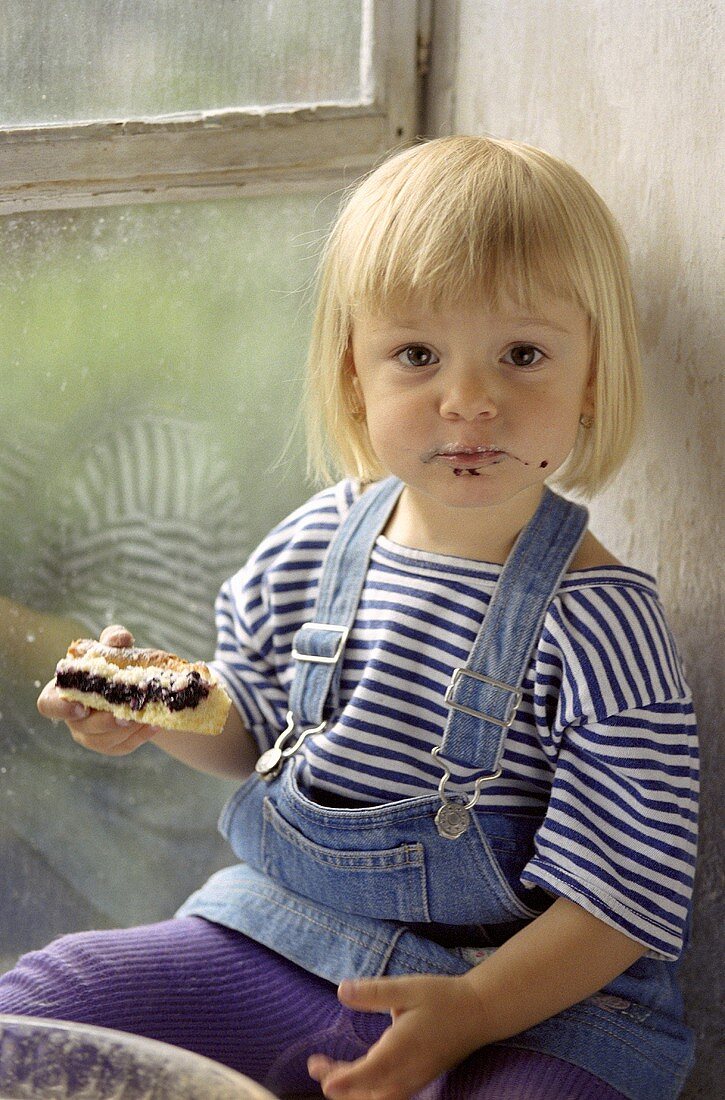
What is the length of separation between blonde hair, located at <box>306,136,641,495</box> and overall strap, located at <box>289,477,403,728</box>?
0.12m

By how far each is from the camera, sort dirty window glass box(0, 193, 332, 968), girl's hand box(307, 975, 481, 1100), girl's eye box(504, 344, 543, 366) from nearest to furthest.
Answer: girl's hand box(307, 975, 481, 1100) → girl's eye box(504, 344, 543, 366) → dirty window glass box(0, 193, 332, 968)

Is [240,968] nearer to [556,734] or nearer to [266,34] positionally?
[556,734]

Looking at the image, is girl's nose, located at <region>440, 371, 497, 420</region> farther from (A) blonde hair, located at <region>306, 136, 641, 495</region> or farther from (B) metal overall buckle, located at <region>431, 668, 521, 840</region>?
(B) metal overall buckle, located at <region>431, 668, 521, 840</region>

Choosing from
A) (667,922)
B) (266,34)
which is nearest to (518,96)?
(266,34)

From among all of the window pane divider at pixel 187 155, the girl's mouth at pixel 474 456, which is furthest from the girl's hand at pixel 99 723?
the window pane divider at pixel 187 155

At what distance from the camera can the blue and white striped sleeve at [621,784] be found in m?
0.98

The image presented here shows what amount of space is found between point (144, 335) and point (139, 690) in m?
0.43

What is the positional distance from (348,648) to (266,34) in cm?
62

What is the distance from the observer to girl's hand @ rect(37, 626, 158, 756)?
3.55 feet

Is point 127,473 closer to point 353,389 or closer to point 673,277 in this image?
point 353,389

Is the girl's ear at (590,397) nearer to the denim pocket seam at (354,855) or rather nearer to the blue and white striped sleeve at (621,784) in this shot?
the blue and white striped sleeve at (621,784)

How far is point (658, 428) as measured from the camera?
1.14 meters

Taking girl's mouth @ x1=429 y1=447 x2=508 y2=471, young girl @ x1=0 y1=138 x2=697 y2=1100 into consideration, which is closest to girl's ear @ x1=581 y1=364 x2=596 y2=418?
young girl @ x1=0 y1=138 x2=697 y2=1100

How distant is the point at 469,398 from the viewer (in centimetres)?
99
